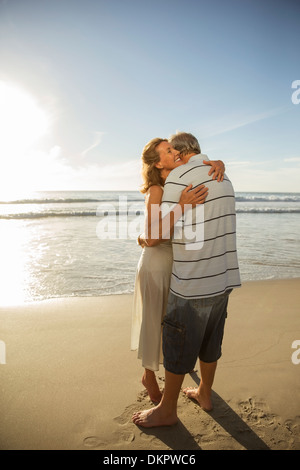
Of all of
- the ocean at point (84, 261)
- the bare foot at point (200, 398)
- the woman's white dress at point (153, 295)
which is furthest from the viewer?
the ocean at point (84, 261)

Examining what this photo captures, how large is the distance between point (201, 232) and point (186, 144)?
2.09 ft

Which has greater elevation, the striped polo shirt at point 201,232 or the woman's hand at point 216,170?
the woman's hand at point 216,170

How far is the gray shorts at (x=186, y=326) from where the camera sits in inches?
85.0

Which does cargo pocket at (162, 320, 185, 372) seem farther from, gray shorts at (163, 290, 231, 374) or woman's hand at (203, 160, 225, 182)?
woman's hand at (203, 160, 225, 182)

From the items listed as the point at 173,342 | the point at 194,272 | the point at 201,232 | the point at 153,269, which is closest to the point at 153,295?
the point at 153,269

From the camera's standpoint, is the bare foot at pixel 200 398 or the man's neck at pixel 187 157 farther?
the bare foot at pixel 200 398

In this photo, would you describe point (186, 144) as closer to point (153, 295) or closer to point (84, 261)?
point (153, 295)

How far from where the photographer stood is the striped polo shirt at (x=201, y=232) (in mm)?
2016

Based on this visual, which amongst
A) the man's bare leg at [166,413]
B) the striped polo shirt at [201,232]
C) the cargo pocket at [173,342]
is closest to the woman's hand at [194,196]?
the striped polo shirt at [201,232]

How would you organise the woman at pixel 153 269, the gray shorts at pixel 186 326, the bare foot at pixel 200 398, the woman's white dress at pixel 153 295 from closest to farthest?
the gray shorts at pixel 186 326 < the woman at pixel 153 269 < the woman's white dress at pixel 153 295 < the bare foot at pixel 200 398

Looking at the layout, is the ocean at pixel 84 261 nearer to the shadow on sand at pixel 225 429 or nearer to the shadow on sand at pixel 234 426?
the shadow on sand at pixel 234 426

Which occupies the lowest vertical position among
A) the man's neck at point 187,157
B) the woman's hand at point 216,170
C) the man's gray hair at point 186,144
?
the woman's hand at point 216,170

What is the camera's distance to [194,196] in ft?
6.40
